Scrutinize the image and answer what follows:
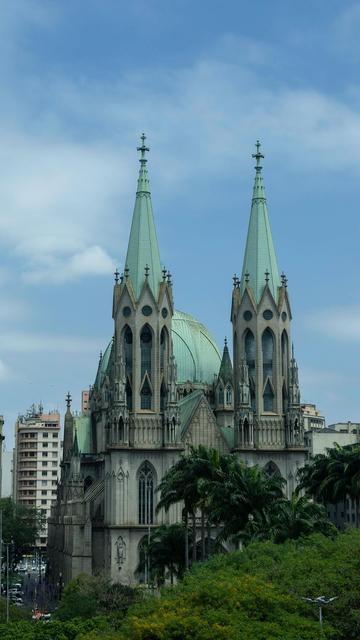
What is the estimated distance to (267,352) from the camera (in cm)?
9488

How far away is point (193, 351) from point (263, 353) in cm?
1517

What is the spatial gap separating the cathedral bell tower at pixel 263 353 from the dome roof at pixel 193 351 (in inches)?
486

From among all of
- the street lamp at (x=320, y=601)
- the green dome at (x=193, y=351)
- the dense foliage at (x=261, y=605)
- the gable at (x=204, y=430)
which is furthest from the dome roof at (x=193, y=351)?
the street lamp at (x=320, y=601)

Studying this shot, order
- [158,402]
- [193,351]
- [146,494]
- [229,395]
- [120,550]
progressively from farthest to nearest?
[193,351], [229,395], [158,402], [146,494], [120,550]

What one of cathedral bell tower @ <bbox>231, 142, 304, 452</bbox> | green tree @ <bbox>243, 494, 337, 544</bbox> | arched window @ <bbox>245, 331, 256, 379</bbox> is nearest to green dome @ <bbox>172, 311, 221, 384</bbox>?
cathedral bell tower @ <bbox>231, 142, 304, 452</bbox>

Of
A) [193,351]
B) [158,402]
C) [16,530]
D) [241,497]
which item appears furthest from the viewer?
[16,530]

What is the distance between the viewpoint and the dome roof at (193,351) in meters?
108

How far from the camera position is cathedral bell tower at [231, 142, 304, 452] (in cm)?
9262

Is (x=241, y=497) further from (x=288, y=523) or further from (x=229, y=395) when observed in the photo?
(x=229, y=395)

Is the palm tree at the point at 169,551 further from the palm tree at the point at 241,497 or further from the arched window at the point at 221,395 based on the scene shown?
the arched window at the point at 221,395

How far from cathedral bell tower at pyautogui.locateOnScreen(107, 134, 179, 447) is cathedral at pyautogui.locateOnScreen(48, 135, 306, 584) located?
9 centimetres

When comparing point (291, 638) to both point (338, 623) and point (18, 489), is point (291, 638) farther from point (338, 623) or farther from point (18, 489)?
point (18, 489)

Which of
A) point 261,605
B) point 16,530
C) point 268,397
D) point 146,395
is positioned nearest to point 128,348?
point 146,395

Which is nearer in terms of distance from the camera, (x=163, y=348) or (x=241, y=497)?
(x=241, y=497)
